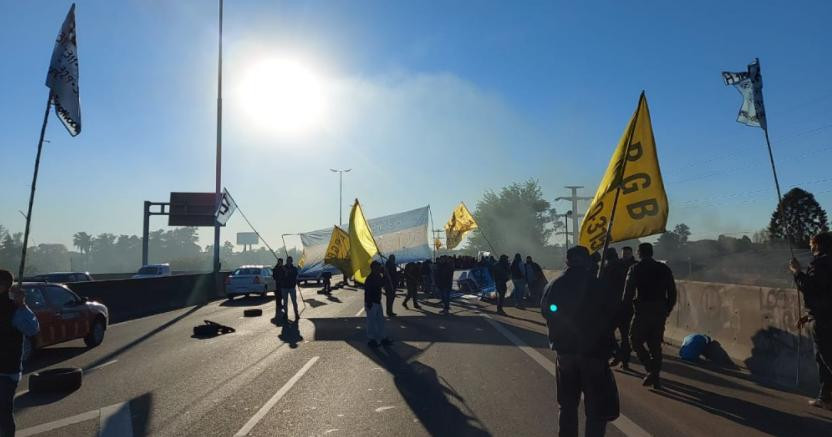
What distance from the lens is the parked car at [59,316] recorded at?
1103 cm

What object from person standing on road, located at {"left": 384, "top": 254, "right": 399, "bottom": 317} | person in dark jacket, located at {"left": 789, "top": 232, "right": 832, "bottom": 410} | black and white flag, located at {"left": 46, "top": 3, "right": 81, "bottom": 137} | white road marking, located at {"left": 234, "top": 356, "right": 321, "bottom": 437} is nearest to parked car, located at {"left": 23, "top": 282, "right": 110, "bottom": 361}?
black and white flag, located at {"left": 46, "top": 3, "right": 81, "bottom": 137}

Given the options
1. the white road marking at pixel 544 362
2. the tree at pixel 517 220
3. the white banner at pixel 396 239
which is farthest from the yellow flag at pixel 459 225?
the tree at pixel 517 220

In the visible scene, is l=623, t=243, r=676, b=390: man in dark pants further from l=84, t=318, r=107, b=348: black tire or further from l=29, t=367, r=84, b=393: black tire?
l=84, t=318, r=107, b=348: black tire

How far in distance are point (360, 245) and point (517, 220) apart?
3862 inches

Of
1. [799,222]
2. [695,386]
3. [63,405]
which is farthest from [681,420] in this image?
[799,222]

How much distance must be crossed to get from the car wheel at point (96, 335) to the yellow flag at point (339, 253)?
9455mm

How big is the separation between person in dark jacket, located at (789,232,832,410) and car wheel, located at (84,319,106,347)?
42.0 ft

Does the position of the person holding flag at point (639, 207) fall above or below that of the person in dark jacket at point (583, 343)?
above

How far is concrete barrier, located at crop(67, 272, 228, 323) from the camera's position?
63.7 ft

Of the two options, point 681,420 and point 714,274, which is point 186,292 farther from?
point 714,274

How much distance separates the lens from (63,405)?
7293mm

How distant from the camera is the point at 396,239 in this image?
3388 cm

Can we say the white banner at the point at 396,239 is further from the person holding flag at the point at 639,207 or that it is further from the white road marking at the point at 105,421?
the person holding flag at the point at 639,207

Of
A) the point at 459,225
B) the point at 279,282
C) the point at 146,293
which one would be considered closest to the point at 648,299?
the point at 279,282
